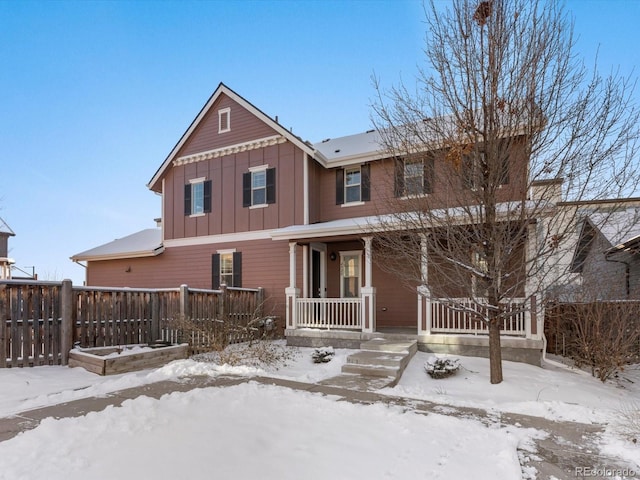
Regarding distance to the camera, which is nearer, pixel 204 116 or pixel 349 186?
pixel 349 186

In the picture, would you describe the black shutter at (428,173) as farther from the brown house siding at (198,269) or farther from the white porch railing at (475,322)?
the brown house siding at (198,269)

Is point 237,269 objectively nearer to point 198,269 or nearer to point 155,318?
point 198,269

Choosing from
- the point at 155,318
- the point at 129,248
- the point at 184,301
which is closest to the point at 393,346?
the point at 184,301

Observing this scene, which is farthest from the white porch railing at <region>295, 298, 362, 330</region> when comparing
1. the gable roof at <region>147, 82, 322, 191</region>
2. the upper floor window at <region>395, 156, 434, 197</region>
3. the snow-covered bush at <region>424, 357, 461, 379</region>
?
the gable roof at <region>147, 82, 322, 191</region>

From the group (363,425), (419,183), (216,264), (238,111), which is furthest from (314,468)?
(238,111)

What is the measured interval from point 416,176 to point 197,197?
31.5ft

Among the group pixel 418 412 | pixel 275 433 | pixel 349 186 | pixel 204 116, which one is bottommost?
pixel 418 412

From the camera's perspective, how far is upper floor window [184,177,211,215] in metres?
13.4

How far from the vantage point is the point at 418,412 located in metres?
4.50

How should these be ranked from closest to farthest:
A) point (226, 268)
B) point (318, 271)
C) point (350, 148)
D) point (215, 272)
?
point (318, 271) → point (350, 148) → point (226, 268) → point (215, 272)

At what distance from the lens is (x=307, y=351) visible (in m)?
9.16

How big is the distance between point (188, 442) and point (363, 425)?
180cm

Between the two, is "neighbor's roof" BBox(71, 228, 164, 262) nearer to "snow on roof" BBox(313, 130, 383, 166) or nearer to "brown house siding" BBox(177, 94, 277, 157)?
"brown house siding" BBox(177, 94, 277, 157)

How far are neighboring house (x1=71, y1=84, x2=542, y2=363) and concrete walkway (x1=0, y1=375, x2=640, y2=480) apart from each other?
3.54 metres
